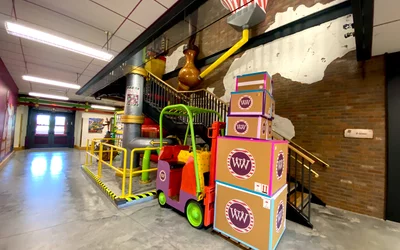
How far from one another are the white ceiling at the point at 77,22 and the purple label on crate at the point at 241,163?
102 inches

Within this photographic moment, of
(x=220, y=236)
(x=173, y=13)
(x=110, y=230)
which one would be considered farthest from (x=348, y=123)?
(x=110, y=230)

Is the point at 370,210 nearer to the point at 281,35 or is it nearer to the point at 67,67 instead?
the point at 281,35

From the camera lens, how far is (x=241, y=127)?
2.22 meters

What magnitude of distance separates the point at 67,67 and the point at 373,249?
8.26m

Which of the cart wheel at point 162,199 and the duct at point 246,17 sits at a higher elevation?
the duct at point 246,17

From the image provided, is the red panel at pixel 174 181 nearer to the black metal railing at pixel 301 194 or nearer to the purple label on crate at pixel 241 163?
the purple label on crate at pixel 241 163

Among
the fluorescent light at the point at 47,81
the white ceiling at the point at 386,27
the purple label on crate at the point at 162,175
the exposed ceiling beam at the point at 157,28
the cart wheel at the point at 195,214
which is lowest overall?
the cart wheel at the point at 195,214

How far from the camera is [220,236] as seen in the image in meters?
2.29

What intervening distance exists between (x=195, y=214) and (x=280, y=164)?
4.73 ft

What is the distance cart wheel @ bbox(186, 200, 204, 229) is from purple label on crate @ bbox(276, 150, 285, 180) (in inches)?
46.5

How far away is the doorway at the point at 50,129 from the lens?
10897 millimetres

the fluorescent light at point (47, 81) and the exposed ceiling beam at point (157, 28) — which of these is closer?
the exposed ceiling beam at point (157, 28)

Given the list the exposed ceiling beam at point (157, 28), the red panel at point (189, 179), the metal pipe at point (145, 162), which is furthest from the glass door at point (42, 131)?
the red panel at point (189, 179)

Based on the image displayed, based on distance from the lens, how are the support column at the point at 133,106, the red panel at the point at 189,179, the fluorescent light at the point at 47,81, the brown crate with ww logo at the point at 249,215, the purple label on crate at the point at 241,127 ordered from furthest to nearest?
1. the fluorescent light at the point at 47,81
2. the support column at the point at 133,106
3. the red panel at the point at 189,179
4. the purple label on crate at the point at 241,127
5. the brown crate with ww logo at the point at 249,215
